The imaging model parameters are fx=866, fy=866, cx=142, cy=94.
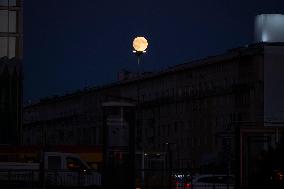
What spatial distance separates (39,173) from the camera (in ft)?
118

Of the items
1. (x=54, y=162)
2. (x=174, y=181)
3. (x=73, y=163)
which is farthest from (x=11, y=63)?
(x=174, y=181)

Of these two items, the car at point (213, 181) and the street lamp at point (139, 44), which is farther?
the car at point (213, 181)

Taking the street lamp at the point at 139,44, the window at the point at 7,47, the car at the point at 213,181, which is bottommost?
the car at the point at 213,181

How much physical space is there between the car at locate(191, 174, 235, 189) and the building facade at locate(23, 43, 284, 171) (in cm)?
4230

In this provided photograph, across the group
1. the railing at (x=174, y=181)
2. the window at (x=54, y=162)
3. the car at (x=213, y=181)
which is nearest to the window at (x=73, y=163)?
A: the window at (x=54, y=162)

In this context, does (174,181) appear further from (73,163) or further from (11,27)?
(11,27)

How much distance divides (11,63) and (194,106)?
40.7 metres

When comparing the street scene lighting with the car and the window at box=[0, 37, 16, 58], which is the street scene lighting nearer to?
the car

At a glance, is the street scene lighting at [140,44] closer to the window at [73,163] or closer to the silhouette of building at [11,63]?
the window at [73,163]

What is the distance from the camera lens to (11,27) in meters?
70.4

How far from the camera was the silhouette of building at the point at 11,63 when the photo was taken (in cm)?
6988

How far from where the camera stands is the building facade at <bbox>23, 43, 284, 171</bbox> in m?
96.0

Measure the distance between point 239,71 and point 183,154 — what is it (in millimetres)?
13266

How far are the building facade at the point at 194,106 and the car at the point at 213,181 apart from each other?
42.3 m
